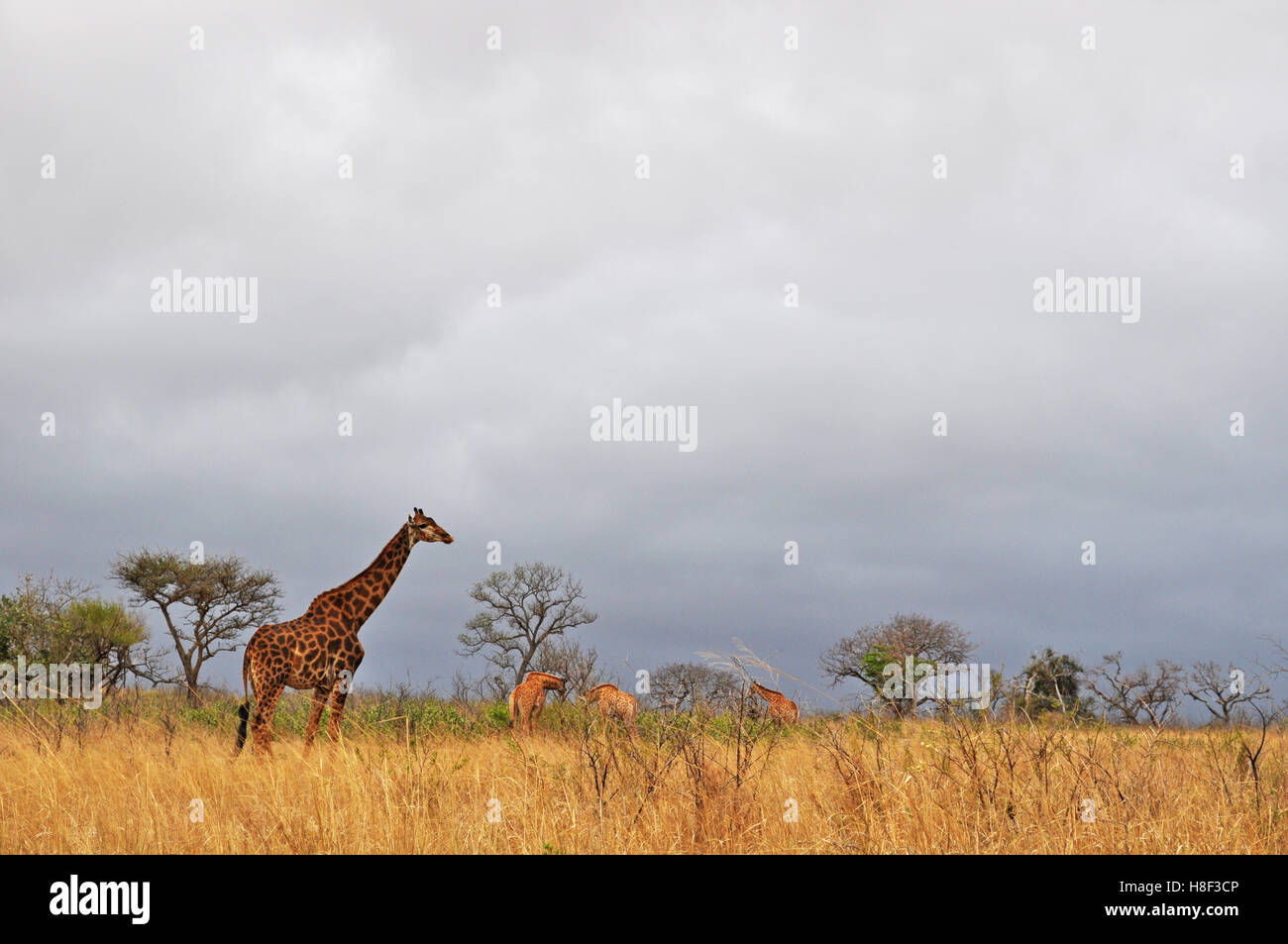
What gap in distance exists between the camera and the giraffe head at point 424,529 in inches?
547

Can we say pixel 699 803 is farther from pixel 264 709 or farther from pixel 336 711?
pixel 264 709

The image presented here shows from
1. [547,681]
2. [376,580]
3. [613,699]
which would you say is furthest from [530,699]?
[376,580]

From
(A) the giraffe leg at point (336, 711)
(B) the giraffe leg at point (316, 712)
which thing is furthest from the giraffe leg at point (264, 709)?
(A) the giraffe leg at point (336, 711)

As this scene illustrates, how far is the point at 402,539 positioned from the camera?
14.0 meters

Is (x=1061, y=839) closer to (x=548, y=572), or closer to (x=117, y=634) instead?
(x=117, y=634)

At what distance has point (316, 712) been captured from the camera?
12.7 m

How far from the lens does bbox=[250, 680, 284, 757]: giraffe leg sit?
40.8ft

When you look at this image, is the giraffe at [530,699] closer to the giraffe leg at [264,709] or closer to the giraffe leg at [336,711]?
the giraffe leg at [336,711]

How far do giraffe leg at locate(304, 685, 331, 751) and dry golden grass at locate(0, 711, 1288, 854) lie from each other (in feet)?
5.53

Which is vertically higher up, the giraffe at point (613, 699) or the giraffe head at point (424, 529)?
the giraffe head at point (424, 529)

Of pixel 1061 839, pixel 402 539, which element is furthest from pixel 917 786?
pixel 402 539

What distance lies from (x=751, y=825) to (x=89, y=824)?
5604mm

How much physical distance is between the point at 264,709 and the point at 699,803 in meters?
6.98

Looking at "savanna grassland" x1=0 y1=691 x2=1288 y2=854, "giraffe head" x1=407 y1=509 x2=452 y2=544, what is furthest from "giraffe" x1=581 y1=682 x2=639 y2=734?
"savanna grassland" x1=0 y1=691 x2=1288 y2=854
